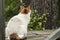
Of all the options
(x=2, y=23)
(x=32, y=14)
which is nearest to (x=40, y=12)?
(x=32, y=14)

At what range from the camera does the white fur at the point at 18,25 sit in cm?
181

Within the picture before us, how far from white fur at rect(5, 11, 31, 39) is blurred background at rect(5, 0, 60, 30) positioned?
0.13 feet

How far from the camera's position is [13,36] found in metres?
1.83

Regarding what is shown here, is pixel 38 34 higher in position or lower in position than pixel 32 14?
lower

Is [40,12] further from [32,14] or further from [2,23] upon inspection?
[2,23]

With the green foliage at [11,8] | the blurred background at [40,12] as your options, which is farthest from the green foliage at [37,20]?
the green foliage at [11,8]

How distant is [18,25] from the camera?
5.99ft

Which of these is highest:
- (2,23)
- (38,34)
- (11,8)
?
(11,8)

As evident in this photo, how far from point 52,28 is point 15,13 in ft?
1.18

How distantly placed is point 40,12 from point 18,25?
23 cm

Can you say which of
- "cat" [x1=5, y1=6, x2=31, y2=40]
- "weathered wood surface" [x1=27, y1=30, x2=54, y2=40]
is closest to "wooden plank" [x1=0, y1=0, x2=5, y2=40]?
"cat" [x1=5, y1=6, x2=31, y2=40]

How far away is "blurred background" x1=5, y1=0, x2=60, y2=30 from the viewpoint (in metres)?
1.81

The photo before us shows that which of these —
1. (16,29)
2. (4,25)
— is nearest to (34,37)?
(16,29)

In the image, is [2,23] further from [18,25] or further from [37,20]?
[37,20]
